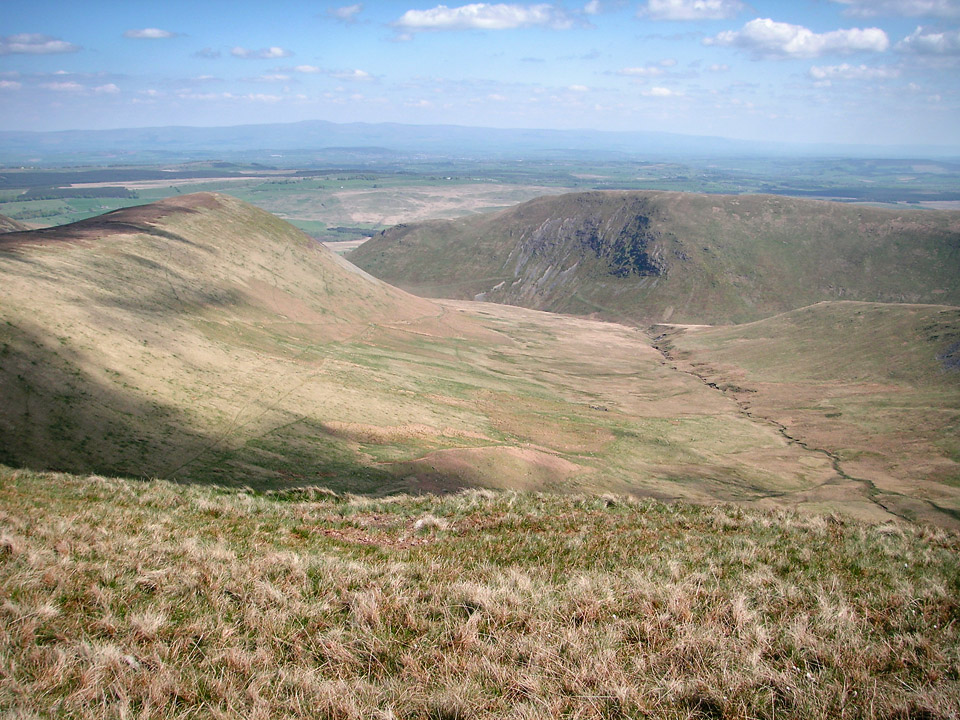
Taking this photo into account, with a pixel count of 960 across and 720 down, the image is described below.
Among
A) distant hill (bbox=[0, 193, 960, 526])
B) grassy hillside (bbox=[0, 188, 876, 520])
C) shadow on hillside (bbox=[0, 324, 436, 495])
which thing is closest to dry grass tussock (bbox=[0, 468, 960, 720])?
shadow on hillside (bbox=[0, 324, 436, 495])

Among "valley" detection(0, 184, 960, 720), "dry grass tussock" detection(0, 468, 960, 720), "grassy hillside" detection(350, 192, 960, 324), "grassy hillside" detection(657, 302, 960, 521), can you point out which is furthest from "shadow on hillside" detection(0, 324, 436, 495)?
"grassy hillside" detection(350, 192, 960, 324)

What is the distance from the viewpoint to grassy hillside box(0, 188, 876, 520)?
1391 inches

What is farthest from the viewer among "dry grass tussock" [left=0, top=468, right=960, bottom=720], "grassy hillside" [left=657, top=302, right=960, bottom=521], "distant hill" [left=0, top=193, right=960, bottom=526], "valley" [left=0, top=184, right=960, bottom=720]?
"grassy hillside" [left=657, top=302, right=960, bottom=521]

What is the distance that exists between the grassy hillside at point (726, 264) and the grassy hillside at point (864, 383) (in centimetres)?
3725

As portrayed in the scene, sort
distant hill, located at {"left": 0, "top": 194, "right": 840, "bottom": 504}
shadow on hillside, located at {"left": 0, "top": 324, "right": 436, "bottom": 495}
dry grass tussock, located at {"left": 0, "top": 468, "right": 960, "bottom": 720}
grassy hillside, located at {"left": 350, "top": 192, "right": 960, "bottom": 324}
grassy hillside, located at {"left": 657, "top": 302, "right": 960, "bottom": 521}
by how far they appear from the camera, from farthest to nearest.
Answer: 1. grassy hillside, located at {"left": 350, "top": 192, "right": 960, "bottom": 324}
2. grassy hillside, located at {"left": 657, "top": 302, "right": 960, "bottom": 521}
3. distant hill, located at {"left": 0, "top": 194, "right": 840, "bottom": 504}
4. shadow on hillside, located at {"left": 0, "top": 324, "right": 436, "bottom": 495}
5. dry grass tussock, located at {"left": 0, "top": 468, "right": 960, "bottom": 720}

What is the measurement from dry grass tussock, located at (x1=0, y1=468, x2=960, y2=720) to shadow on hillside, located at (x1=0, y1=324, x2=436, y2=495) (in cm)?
1942

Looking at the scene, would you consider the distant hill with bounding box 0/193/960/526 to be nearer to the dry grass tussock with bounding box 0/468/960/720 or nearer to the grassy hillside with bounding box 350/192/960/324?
the dry grass tussock with bounding box 0/468/960/720

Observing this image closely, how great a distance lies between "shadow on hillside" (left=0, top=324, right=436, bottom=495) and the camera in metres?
30.2

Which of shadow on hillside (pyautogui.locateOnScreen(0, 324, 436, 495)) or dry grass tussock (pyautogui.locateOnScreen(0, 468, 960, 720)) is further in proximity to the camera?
shadow on hillside (pyautogui.locateOnScreen(0, 324, 436, 495))

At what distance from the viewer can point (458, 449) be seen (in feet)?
149

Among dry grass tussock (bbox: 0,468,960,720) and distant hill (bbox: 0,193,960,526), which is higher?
dry grass tussock (bbox: 0,468,960,720)

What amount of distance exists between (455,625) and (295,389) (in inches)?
1861

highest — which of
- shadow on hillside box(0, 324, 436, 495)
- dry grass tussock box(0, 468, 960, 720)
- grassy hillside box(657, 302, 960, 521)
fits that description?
dry grass tussock box(0, 468, 960, 720)

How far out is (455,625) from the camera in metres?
7.77
